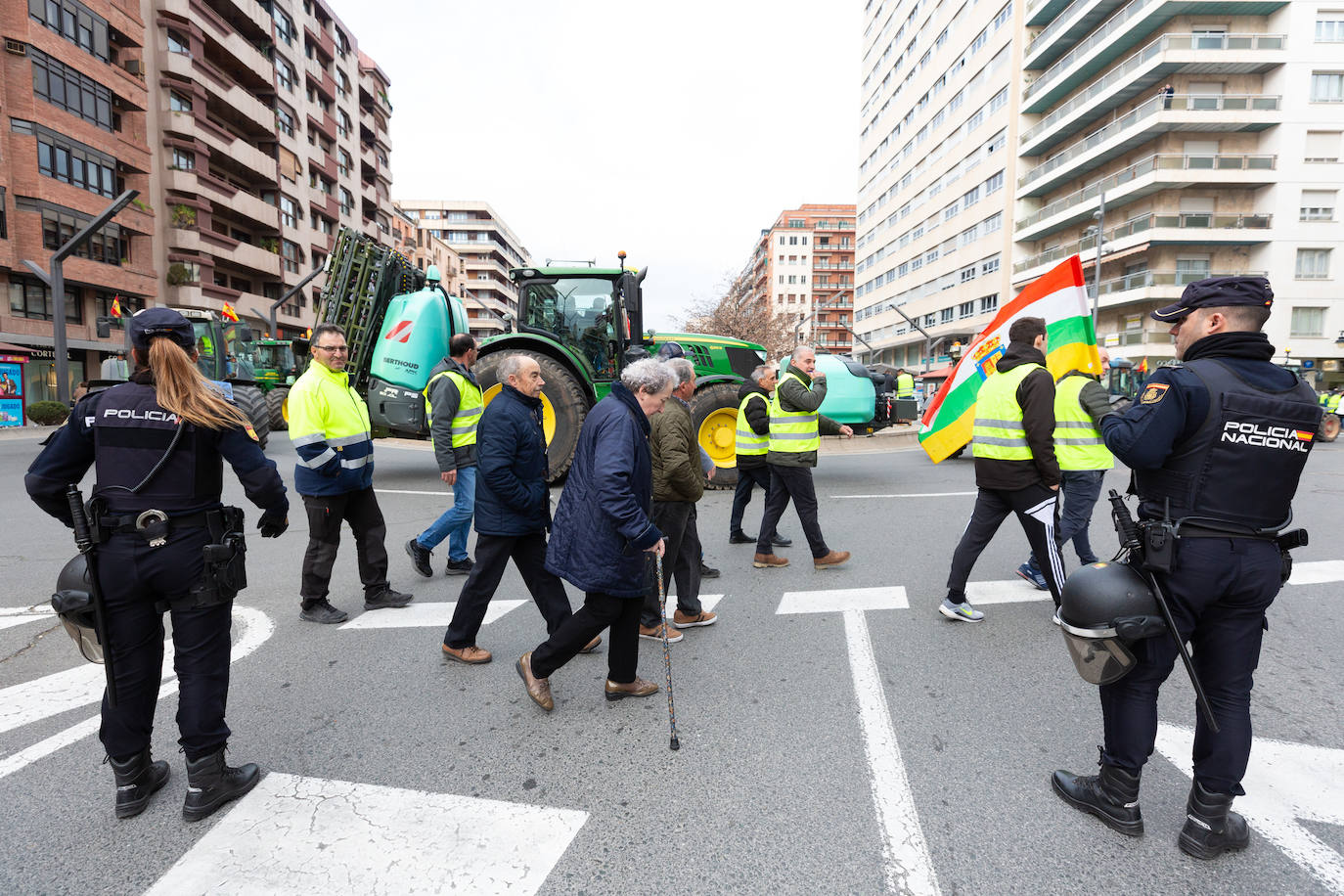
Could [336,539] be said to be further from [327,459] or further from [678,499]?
[678,499]

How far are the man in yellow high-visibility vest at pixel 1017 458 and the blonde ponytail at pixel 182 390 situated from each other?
3.92 meters

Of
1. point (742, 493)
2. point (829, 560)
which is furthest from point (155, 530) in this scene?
point (742, 493)

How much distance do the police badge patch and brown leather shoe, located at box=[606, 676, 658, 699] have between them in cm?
239

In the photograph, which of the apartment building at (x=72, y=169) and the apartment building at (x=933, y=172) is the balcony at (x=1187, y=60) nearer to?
the apartment building at (x=933, y=172)

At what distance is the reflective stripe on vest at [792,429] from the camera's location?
5.34m

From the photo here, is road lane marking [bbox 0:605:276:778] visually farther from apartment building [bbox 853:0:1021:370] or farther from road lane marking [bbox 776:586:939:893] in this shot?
apartment building [bbox 853:0:1021:370]

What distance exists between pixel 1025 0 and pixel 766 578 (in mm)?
49770


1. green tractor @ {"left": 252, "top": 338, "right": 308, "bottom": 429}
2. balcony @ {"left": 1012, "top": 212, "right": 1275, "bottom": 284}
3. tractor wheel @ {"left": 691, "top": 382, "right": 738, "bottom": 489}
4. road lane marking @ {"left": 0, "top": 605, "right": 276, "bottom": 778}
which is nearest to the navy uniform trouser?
road lane marking @ {"left": 0, "top": 605, "right": 276, "bottom": 778}

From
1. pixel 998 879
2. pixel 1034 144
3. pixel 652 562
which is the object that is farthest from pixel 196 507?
pixel 1034 144

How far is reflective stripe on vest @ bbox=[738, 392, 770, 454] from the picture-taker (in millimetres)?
5965

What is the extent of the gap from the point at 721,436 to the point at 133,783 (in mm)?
7251

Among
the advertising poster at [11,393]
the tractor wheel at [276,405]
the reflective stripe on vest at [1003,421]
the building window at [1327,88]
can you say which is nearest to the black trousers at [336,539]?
the reflective stripe on vest at [1003,421]

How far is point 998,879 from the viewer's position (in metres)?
2.08

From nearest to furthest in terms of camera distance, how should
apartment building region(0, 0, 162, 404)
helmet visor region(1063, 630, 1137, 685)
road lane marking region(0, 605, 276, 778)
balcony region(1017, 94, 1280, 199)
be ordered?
helmet visor region(1063, 630, 1137, 685) → road lane marking region(0, 605, 276, 778) → apartment building region(0, 0, 162, 404) → balcony region(1017, 94, 1280, 199)
